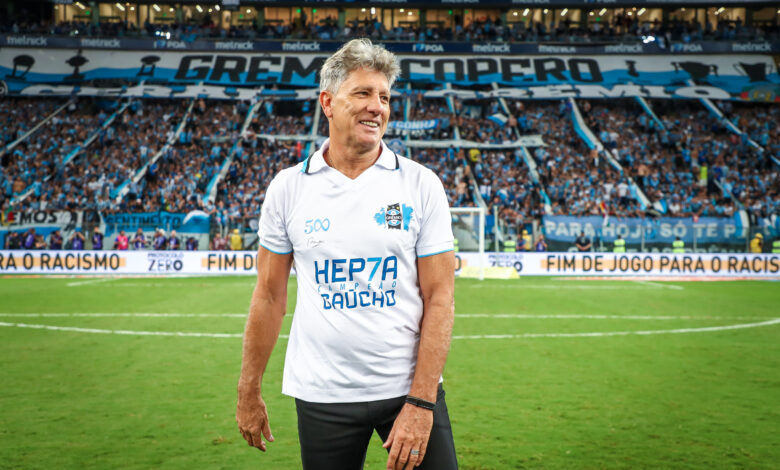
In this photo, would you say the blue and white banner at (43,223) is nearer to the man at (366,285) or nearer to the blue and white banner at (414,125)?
the blue and white banner at (414,125)

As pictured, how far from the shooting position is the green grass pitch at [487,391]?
6098 millimetres

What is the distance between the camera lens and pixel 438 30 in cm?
5000

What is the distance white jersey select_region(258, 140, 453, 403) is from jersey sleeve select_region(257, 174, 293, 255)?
1.4 inches

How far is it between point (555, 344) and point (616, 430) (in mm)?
5011

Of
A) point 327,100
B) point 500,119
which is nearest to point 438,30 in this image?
point 500,119

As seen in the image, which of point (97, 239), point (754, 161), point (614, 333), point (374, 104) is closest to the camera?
point (374, 104)

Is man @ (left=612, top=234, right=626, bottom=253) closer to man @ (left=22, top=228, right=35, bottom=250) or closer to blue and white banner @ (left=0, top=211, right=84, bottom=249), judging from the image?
blue and white banner @ (left=0, top=211, right=84, bottom=249)

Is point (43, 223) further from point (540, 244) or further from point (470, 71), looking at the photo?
point (470, 71)

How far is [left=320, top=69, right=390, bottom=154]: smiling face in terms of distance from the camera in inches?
114

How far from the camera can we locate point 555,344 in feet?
38.8

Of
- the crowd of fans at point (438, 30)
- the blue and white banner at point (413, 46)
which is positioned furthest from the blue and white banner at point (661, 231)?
the crowd of fans at point (438, 30)

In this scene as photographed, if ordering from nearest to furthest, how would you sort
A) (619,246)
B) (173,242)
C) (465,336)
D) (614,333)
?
(465,336), (614,333), (619,246), (173,242)

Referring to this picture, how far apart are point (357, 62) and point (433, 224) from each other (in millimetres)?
692

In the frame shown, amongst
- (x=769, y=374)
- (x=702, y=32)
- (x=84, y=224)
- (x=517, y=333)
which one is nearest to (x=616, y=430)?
(x=769, y=374)
